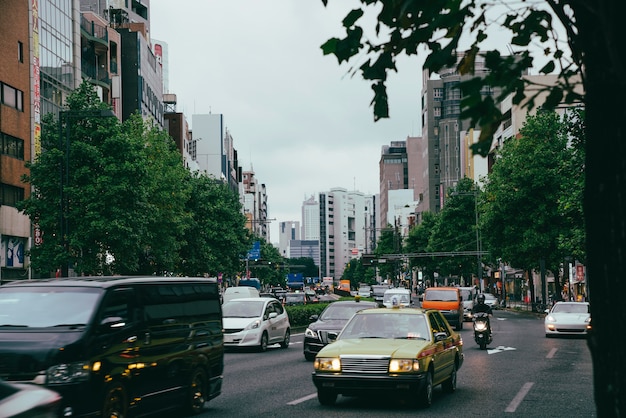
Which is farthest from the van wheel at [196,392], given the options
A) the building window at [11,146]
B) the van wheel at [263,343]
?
the building window at [11,146]

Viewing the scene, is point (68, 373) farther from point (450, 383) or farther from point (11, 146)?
point (11, 146)

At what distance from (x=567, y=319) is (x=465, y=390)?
19.4m

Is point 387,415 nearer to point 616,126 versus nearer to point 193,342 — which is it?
point 193,342

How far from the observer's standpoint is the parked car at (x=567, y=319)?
1345 inches

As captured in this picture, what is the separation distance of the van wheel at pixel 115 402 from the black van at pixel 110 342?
1 centimetres

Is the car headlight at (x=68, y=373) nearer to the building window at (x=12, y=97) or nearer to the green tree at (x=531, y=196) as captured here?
the building window at (x=12, y=97)

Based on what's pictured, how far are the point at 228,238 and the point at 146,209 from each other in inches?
987

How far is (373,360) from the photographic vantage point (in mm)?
13188

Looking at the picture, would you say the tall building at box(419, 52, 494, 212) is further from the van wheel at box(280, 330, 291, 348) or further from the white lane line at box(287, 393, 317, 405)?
the white lane line at box(287, 393, 317, 405)

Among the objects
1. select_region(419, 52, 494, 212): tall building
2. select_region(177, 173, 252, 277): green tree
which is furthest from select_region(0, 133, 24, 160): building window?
select_region(419, 52, 494, 212): tall building

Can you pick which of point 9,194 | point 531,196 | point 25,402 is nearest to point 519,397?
point 25,402

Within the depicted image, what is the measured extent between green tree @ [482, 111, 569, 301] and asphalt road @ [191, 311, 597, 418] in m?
33.3

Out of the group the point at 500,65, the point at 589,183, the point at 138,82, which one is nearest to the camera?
the point at 500,65

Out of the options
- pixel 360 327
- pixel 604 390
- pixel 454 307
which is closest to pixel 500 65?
pixel 604 390
